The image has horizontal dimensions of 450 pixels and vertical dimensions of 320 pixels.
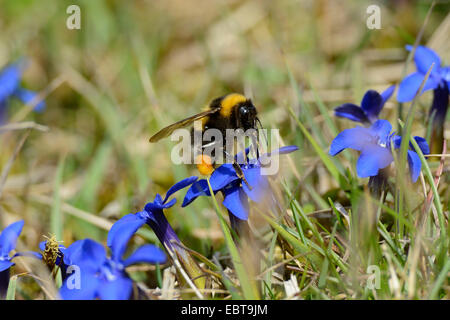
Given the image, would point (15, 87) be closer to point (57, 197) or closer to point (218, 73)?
point (57, 197)

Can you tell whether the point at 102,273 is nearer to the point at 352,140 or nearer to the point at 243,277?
the point at 243,277

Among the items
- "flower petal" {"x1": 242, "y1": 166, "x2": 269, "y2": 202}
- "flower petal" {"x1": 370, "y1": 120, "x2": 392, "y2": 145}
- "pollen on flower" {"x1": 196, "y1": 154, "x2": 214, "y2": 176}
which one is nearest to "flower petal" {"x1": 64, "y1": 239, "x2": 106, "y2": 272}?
"flower petal" {"x1": 242, "y1": 166, "x2": 269, "y2": 202}

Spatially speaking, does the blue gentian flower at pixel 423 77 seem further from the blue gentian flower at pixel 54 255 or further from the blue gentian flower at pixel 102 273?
the blue gentian flower at pixel 54 255

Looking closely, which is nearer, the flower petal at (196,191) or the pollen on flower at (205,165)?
the flower petal at (196,191)

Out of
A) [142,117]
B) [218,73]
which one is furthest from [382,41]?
[142,117]

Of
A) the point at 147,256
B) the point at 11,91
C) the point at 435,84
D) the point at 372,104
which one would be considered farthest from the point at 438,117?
the point at 11,91

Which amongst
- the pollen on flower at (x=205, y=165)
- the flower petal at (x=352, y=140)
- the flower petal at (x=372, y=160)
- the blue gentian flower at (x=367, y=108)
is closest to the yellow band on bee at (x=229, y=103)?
the pollen on flower at (x=205, y=165)
